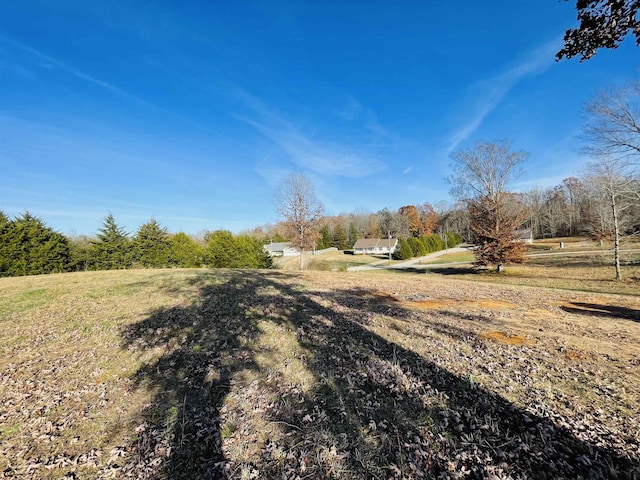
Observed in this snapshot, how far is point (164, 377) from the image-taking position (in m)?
4.78

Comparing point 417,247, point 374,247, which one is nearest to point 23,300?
point 417,247

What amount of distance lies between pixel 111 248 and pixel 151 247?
131 inches

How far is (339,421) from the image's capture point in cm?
353

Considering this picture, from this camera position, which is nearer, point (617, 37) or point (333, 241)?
point (617, 37)

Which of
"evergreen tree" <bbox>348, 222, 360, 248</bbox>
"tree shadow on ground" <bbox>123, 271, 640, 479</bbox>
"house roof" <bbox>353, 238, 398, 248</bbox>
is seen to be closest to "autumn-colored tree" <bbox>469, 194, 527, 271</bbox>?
"tree shadow on ground" <bbox>123, 271, 640, 479</bbox>

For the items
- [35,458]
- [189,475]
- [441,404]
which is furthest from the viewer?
[441,404]

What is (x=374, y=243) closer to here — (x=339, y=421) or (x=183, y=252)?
(x=183, y=252)

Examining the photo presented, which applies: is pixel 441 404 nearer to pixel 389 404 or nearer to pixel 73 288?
pixel 389 404

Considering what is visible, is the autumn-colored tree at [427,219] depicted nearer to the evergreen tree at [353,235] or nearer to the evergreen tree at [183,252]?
the evergreen tree at [353,235]

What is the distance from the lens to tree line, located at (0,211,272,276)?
20.0m

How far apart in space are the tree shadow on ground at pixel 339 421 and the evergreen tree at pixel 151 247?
84.2 ft

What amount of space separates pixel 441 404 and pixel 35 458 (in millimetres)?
4999

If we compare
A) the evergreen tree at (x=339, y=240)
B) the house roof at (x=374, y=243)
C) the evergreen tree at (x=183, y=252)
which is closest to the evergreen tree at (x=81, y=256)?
the evergreen tree at (x=183, y=252)

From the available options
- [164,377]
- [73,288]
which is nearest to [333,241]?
[73,288]
